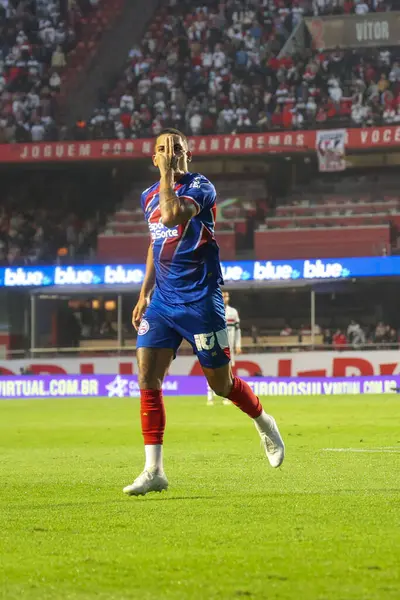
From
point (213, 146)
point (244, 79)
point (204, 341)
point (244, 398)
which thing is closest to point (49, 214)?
point (213, 146)

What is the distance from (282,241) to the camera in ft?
124

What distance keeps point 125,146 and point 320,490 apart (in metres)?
34.1

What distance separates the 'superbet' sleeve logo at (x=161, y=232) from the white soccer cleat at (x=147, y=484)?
5.25ft

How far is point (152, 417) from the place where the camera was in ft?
25.7

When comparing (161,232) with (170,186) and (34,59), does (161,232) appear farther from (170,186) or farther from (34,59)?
(34,59)

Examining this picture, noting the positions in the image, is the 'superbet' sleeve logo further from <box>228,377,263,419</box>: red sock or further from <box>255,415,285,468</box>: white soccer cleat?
<box>255,415,285,468</box>: white soccer cleat

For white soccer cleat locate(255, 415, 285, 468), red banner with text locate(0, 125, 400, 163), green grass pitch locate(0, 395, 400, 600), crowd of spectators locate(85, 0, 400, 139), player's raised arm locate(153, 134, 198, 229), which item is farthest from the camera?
crowd of spectators locate(85, 0, 400, 139)

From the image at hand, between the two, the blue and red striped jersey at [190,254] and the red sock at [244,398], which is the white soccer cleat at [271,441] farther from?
the blue and red striped jersey at [190,254]

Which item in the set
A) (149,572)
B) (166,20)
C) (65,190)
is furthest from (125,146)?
(149,572)

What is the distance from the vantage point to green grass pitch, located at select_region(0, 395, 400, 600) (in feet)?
14.2

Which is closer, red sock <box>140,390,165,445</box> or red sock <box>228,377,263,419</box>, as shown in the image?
red sock <box>140,390,165,445</box>

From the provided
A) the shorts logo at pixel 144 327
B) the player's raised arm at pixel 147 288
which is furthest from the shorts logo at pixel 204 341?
the player's raised arm at pixel 147 288

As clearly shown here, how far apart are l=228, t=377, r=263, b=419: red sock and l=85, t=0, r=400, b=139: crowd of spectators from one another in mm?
31971

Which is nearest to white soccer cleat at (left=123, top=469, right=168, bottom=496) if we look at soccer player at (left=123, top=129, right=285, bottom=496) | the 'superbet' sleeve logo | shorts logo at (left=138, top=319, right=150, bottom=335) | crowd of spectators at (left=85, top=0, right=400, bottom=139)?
soccer player at (left=123, top=129, right=285, bottom=496)
